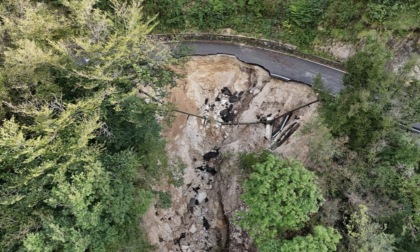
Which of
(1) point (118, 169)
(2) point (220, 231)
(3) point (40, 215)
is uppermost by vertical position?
(1) point (118, 169)

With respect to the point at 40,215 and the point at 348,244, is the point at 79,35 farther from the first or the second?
the point at 348,244

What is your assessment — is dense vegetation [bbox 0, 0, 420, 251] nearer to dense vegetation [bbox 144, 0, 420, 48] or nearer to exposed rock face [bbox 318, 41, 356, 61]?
exposed rock face [bbox 318, 41, 356, 61]

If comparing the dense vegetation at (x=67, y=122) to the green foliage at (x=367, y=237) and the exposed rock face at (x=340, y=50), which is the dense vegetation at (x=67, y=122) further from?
the exposed rock face at (x=340, y=50)

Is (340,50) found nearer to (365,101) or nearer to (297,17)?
(297,17)

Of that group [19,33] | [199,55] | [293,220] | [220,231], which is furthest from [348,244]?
[19,33]

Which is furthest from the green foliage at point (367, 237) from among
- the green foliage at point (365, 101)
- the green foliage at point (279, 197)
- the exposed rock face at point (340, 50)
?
the exposed rock face at point (340, 50)

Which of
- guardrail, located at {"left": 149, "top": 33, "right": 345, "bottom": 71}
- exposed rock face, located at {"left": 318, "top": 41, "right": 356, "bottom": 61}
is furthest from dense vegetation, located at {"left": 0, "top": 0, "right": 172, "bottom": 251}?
exposed rock face, located at {"left": 318, "top": 41, "right": 356, "bottom": 61}
